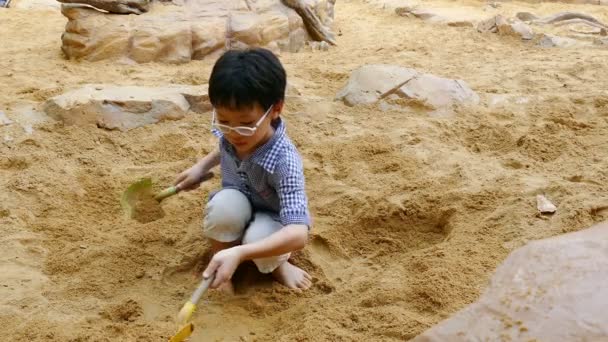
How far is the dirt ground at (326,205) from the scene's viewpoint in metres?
2.07

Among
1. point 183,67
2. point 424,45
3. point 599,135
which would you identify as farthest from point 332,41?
point 599,135

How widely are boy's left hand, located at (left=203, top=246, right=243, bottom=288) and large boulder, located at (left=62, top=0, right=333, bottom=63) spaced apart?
300 centimetres

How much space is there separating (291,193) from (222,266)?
351 mm

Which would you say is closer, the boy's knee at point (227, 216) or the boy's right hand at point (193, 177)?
the boy's knee at point (227, 216)

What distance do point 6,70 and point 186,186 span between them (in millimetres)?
2418

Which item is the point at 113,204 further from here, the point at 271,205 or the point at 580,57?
the point at 580,57

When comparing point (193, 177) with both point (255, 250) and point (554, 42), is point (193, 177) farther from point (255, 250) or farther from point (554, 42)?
point (554, 42)

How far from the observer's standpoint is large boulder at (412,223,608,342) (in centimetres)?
144

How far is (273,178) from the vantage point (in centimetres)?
218

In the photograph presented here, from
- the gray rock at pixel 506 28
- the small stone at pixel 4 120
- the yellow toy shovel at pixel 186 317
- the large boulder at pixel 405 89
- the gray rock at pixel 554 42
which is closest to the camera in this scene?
the yellow toy shovel at pixel 186 317

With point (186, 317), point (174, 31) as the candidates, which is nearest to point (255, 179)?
point (186, 317)

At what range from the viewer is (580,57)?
4734mm


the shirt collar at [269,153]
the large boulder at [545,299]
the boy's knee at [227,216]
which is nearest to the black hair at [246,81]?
the shirt collar at [269,153]

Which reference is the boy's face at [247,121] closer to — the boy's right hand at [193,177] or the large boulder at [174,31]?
the boy's right hand at [193,177]
